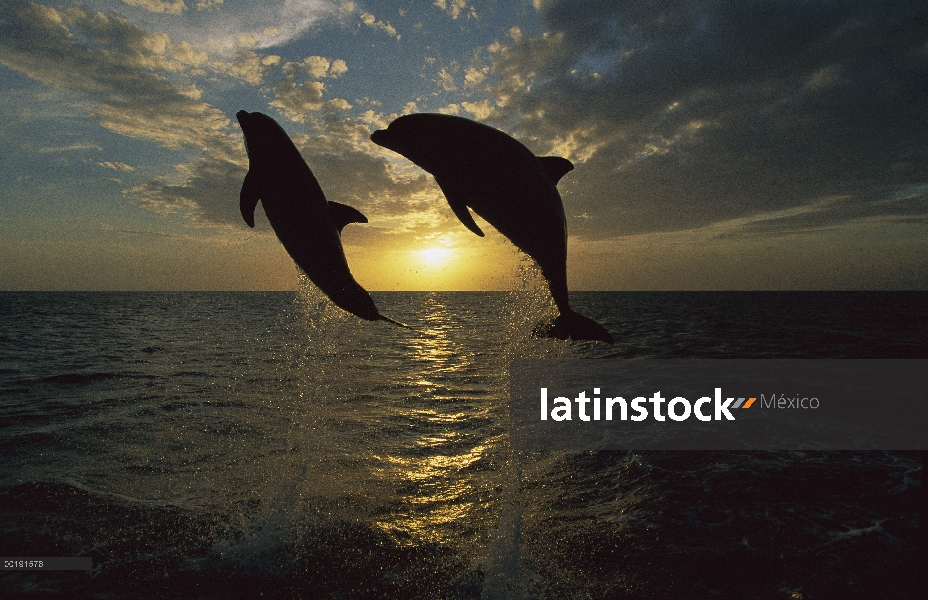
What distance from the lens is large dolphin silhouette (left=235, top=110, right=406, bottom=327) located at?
2.90m

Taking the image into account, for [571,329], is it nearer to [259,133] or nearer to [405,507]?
[259,133]

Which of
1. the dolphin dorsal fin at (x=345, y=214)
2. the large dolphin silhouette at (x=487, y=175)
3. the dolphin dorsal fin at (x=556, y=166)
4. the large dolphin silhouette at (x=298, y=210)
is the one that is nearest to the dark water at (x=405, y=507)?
the dolphin dorsal fin at (x=345, y=214)

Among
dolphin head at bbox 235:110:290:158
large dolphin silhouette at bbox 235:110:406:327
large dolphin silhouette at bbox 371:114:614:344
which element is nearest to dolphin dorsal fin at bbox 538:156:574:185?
large dolphin silhouette at bbox 371:114:614:344

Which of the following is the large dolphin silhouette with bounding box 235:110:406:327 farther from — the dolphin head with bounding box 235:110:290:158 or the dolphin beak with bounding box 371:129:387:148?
the dolphin beak with bounding box 371:129:387:148

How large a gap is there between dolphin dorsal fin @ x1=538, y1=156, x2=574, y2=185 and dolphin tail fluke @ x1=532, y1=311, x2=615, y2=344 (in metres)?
1.11

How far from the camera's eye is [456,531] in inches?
307

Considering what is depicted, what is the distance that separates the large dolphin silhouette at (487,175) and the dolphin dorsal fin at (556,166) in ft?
1.99

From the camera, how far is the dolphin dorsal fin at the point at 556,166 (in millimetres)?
3582

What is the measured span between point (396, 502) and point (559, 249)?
733 cm

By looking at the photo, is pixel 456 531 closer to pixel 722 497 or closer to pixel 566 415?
pixel 722 497

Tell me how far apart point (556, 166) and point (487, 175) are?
1.00 meters

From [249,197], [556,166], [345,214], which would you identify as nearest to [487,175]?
[556,166]

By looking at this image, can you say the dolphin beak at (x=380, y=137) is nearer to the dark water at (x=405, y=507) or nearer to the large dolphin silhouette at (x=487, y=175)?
the large dolphin silhouette at (x=487, y=175)

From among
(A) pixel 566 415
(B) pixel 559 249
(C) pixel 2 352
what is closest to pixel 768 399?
(A) pixel 566 415
